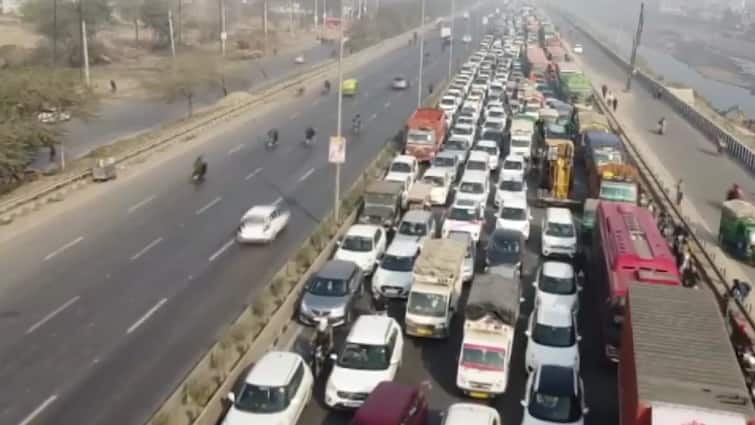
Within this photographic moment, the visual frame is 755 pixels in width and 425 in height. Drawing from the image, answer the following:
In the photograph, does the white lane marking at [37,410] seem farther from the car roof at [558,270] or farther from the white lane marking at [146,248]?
the car roof at [558,270]

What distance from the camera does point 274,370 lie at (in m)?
15.8

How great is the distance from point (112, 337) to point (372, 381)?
6.92 m

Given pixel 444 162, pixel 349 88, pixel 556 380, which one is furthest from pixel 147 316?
pixel 349 88

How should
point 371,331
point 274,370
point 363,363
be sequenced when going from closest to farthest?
point 274,370
point 363,363
point 371,331

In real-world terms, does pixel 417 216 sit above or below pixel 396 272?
above

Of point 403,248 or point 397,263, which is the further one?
point 403,248

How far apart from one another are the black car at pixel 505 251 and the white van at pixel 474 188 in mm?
4573

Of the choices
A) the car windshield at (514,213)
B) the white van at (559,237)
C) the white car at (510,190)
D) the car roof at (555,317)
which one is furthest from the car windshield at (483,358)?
the white car at (510,190)

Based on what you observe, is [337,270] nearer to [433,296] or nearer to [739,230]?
[433,296]

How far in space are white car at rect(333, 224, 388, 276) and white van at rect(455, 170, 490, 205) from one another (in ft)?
17.6

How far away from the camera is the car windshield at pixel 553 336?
709 inches

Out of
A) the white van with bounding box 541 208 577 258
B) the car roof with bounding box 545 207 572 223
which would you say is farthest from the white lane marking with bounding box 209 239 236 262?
the car roof with bounding box 545 207 572 223

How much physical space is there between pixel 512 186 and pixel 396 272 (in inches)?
387

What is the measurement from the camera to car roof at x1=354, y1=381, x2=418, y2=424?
559 inches
